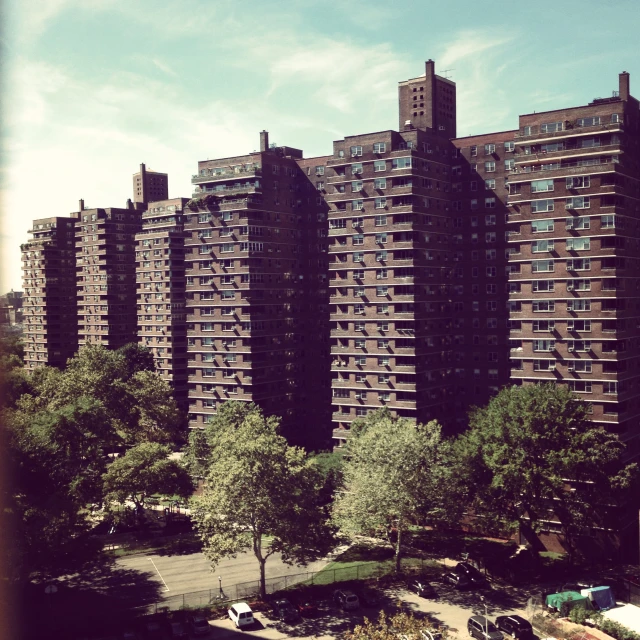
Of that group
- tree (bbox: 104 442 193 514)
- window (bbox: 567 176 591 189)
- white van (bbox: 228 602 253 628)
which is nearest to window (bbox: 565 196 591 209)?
window (bbox: 567 176 591 189)

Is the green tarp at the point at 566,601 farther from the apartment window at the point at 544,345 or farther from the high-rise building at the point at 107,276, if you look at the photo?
the high-rise building at the point at 107,276

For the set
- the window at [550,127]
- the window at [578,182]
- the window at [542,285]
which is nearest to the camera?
the window at [578,182]

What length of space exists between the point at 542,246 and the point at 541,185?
27.6ft

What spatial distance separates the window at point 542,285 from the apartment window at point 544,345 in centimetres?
709

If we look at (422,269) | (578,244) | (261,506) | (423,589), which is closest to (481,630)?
(423,589)

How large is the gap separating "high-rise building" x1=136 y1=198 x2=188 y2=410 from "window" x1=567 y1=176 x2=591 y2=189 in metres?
97.7

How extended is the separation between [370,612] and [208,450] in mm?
39300

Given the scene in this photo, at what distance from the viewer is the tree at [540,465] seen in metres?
74.4

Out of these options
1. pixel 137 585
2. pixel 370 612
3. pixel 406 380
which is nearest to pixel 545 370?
pixel 406 380

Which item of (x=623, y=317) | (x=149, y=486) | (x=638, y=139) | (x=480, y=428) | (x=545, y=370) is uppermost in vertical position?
(x=638, y=139)

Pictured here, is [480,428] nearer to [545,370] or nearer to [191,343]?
[545,370]

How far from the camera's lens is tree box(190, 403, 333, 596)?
66062mm

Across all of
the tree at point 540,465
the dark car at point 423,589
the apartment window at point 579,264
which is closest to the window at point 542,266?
the apartment window at point 579,264

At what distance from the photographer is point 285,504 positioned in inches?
2662
